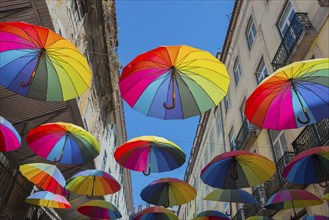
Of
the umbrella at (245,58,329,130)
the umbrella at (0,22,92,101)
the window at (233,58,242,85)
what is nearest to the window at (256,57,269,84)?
the window at (233,58,242,85)

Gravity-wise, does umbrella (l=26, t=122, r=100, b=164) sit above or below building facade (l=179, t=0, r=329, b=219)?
below

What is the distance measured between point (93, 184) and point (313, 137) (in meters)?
7.93

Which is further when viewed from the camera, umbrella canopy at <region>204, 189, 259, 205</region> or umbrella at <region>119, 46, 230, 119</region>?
umbrella canopy at <region>204, 189, 259, 205</region>

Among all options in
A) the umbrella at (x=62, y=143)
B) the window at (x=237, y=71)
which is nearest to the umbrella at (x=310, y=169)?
the umbrella at (x=62, y=143)

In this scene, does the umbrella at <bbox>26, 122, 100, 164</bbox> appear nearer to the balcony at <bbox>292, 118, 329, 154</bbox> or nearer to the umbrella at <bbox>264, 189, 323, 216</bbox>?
the umbrella at <bbox>264, 189, 323, 216</bbox>

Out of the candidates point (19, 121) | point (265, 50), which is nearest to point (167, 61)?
point (19, 121)

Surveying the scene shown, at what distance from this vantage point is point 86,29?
1234 centimetres

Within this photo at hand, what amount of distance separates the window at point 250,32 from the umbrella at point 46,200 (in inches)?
583

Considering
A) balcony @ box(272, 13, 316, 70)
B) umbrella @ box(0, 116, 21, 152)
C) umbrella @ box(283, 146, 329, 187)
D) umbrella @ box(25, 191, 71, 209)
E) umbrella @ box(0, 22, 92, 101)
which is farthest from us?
balcony @ box(272, 13, 316, 70)

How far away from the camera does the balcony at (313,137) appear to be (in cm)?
936

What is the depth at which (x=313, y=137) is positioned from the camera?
32.7 ft

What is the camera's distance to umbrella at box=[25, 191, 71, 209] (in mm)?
8281

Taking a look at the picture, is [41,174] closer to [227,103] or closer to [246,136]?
[246,136]

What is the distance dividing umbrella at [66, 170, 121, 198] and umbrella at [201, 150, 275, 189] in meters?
3.01
